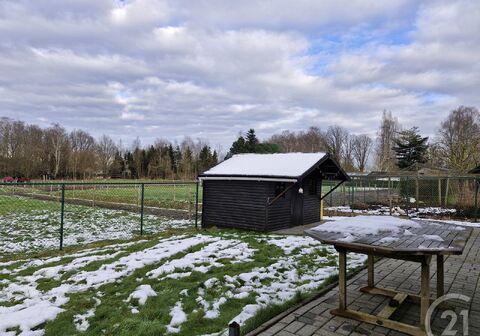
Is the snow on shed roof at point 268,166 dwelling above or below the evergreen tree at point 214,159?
below

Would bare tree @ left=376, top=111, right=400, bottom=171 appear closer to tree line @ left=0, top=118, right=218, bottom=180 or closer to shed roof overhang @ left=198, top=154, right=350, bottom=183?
tree line @ left=0, top=118, right=218, bottom=180

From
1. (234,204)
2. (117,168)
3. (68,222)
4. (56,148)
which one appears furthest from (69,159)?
(234,204)

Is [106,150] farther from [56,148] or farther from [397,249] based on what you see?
[397,249]

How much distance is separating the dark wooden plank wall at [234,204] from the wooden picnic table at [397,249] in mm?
5688

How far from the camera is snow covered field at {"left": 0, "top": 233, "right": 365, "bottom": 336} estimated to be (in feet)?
11.3

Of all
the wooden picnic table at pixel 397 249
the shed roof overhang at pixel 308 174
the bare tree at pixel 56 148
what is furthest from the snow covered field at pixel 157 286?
the bare tree at pixel 56 148

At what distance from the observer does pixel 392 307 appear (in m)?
3.58

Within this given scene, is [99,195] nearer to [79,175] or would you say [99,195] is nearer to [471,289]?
[471,289]

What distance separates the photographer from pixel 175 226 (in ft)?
38.1

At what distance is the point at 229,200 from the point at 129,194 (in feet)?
45.6

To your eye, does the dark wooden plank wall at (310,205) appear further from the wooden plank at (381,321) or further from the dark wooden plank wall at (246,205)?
the wooden plank at (381,321)

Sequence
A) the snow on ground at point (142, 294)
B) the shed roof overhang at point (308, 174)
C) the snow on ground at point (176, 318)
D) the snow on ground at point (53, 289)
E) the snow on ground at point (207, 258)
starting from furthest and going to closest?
the shed roof overhang at point (308, 174) < the snow on ground at point (207, 258) < the snow on ground at point (142, 294) < the snow on ground at point (53, 289) < the snow on ground at point (176, 318)

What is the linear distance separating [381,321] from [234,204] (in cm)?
721

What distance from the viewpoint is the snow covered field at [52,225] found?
29.2 feet
